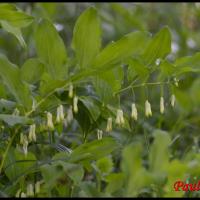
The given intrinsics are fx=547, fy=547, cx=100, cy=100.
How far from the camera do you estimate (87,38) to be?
1.00m

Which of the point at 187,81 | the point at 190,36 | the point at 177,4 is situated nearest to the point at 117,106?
the point at 187,81

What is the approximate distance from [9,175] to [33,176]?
0.11 metres

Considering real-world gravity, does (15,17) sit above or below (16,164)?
above

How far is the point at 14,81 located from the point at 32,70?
0.06 metres

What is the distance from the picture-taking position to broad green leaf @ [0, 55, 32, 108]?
98 cm

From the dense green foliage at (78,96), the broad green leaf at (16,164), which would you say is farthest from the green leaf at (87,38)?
the broad green leaf at (16,164)

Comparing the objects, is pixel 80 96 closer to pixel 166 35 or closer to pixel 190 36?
pixel 166 35

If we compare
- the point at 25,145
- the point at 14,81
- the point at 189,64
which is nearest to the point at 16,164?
the point at 25,145

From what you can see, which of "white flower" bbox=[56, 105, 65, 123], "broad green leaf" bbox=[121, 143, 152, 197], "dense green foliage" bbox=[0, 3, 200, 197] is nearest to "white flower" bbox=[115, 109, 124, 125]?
"dense green foliage" bbox=[0, 3, 200, 197]

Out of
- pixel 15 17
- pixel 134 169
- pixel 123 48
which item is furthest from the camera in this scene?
pixel 15 17

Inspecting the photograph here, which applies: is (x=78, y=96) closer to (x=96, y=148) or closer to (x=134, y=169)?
(x=96, y=148)

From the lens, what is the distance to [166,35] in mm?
1030

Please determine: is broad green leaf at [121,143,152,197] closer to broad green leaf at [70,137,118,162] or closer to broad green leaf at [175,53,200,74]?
broad green leaf at [70,137,118,162]

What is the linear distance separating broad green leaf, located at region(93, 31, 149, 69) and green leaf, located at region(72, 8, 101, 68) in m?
0.03
